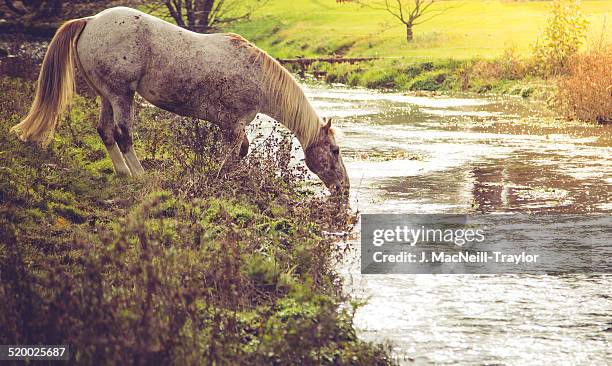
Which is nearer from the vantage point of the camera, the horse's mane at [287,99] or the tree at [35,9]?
the horse's mane at [287,99]

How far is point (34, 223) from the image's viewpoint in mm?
8445

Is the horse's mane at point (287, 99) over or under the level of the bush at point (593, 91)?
over

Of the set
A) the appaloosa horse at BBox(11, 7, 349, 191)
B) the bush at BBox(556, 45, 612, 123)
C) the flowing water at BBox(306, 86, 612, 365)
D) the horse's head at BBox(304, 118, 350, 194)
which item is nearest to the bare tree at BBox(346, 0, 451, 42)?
the flowing water at BBox(306, 86, 612, 365)

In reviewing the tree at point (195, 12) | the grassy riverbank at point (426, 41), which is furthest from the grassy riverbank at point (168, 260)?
the tree at point (195, 12)

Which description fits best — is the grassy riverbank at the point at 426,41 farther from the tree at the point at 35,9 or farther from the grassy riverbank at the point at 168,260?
the grassy riverbank at the point at 168,260

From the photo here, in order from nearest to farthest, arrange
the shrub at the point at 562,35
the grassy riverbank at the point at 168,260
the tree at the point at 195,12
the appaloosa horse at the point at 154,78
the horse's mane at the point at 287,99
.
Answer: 1. the grassy riverbank at the point at 168,260
2. the appaloosa horse at the point at 154,78
3. the horse's mane at the point at 287,99
4. the shrub at the point at 562,35
5. the tree at the point at 195,12

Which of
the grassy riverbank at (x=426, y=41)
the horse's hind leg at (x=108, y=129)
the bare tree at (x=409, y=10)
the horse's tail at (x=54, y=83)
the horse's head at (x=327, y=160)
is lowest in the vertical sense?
the grassy riverbank at (x=426, y=41)

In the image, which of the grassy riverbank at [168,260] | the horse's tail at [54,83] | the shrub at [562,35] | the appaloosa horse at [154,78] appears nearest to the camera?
the grassy riverbank at [168,260]

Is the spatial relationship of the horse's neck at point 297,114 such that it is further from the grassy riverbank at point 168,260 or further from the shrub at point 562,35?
the shrub at point 562,35

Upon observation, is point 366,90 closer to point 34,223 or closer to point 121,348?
point 34,223

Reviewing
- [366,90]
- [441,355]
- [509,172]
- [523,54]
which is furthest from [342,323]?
[523,54]

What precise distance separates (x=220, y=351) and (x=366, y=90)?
30.5 meters

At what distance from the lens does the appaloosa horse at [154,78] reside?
10047 mm

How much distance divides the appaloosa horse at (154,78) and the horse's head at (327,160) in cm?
12
